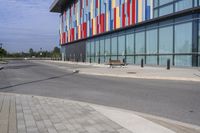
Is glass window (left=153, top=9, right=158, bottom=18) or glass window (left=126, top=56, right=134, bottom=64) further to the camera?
glass window (left=126, top=56, right=134, bottom=64)

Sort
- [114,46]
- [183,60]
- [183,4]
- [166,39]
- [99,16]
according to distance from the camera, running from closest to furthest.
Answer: [183,4] → [183,60] → [166,39] → [114,46] → [99,16]

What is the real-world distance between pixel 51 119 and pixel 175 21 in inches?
993

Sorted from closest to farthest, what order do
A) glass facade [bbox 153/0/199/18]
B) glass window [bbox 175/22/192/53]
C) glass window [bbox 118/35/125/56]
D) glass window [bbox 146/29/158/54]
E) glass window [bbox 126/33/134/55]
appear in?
glass facade [bbox 153/0/199/18]
glass window [bbox 175/22/192/53]
glass window [bbox 146/29/158/54]
glass window [bbox 126/33/134/55]
glass window [bbox 118/35/125/56]

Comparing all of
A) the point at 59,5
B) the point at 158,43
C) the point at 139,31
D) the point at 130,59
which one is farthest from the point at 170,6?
the point at 59,5

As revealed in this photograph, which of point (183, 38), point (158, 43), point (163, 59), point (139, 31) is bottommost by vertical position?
point (163, 59)

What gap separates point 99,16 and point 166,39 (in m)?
20.9

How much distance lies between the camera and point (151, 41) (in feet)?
117

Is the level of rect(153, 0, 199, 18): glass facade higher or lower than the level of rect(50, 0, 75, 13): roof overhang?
lower

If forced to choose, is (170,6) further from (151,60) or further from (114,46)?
(114,46)

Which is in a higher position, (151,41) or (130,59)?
(151,41)

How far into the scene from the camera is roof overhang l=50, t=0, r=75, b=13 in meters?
75.0

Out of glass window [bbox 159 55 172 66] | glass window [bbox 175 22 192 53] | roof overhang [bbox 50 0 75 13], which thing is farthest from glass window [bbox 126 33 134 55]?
roof overhang [bbox 50 0 75 13]

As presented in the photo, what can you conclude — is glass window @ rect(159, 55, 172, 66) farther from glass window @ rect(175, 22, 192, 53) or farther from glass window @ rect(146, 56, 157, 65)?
glass window @ rect(175, 22, 192, 53)

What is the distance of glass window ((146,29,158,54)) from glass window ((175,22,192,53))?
4071 millimetres
